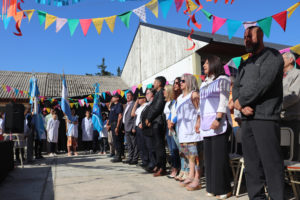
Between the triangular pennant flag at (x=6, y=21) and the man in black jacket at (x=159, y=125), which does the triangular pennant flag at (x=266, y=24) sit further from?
the triangular pennant flag at (x=6, y=21)

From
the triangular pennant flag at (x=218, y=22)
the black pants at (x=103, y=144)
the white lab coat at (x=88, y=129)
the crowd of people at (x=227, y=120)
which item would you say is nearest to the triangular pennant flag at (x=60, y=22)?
the crowd of people at (x=227, y=120)

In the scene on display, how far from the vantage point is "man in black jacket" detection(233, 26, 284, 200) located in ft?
7.20

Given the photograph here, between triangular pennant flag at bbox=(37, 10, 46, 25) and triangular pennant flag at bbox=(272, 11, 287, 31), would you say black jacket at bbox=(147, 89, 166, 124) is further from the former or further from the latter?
triangular pennant flag at bbox=(37, 10, 46, 25)

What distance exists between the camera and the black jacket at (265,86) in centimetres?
224

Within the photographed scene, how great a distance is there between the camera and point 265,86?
2.24 metres

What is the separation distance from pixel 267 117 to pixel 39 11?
4.38 m

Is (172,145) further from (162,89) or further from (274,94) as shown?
(274,94)

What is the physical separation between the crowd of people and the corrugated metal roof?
16.3m

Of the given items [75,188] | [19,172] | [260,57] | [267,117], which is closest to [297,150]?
[267,117]

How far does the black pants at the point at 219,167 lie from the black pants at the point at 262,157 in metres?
0.53

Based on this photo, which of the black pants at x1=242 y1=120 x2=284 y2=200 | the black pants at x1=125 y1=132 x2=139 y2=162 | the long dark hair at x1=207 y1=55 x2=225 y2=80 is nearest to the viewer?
the black pants at x1=242 y1=120 x2=284 y2=200

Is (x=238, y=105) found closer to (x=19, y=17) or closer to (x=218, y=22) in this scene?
(x=218, y=22)

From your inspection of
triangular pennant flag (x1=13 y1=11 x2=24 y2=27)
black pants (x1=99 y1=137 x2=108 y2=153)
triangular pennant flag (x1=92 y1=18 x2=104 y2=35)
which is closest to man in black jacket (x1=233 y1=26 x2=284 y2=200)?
triangular pennant flag (x1=92 y1=18 x2=104 y2=35)

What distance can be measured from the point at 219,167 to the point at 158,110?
180cm
